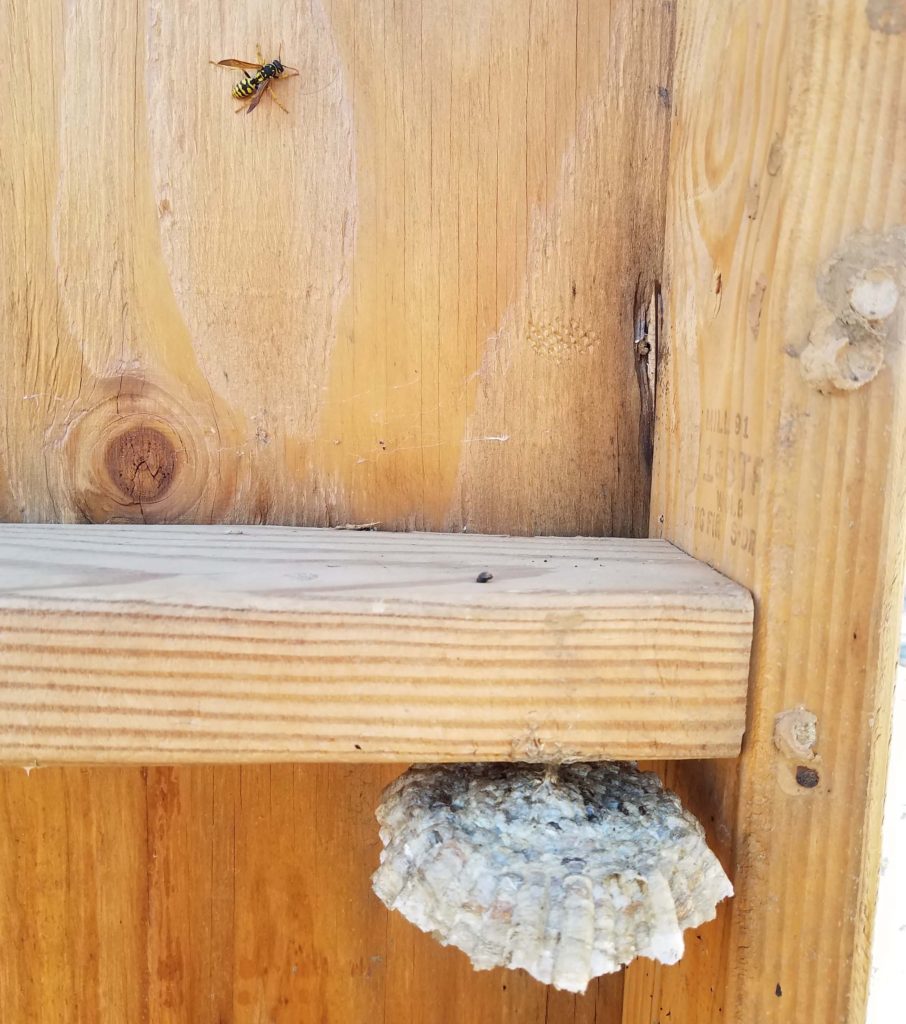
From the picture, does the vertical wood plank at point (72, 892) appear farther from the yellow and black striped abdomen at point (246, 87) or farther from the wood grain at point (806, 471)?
the yellow and black striped abdomen at point (246, 87)

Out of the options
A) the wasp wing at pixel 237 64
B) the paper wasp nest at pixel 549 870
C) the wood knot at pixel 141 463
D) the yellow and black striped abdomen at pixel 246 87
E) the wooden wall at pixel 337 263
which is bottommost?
the paper wasp nest at pixel 549 870

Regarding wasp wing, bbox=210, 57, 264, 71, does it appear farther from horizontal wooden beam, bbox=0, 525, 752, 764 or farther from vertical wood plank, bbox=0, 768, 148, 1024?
vertical wood plank, bbox=0, 768, 148, 1024

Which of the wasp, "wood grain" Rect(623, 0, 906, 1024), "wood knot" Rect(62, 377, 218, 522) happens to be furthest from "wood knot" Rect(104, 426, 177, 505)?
"wood grain" Rect(623, 0, 906, 1024)

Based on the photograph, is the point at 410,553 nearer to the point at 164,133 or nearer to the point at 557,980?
the point at 557,980

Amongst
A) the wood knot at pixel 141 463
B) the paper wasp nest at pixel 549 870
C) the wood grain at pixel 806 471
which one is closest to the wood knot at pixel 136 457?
the wood knot at pixel 141 463

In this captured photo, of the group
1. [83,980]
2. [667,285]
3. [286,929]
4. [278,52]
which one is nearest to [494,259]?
[667,285]

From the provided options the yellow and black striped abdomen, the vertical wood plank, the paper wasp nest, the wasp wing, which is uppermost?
the wasp wing
